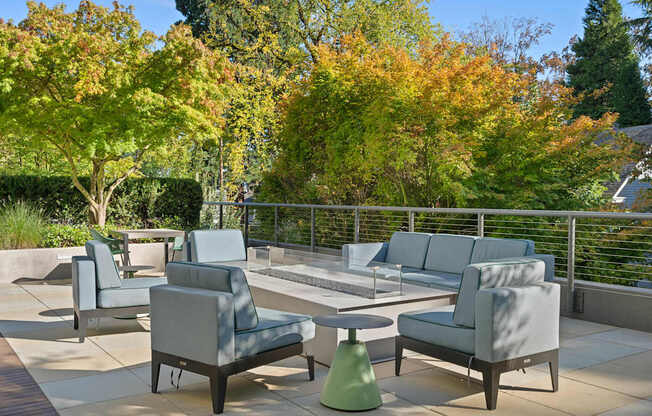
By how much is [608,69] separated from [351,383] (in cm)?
2891

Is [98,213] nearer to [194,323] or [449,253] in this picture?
[449,253]

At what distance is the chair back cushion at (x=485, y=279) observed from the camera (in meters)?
3.96

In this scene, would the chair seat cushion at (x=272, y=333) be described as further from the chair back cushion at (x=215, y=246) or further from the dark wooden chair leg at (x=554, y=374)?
the chair back cushion at (x=215, y=246)

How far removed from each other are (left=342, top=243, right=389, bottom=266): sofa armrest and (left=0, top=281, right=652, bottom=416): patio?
2.26 m

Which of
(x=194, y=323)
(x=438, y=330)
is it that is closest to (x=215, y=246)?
(x=194, y=323)

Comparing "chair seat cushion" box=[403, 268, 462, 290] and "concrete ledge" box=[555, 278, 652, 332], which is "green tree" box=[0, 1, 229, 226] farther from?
"concrete ledge" box=[555, 278, 652, 332]

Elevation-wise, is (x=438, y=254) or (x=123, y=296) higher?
(x=438, y=254)

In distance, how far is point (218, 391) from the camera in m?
3.72

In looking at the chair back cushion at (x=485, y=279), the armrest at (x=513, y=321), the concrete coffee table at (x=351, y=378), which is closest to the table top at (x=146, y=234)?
the concrete coffee table at (x=351, y=378)

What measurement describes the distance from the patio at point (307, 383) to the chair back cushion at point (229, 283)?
0.55m

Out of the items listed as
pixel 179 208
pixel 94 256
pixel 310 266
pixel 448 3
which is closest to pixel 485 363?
pixel 310 266

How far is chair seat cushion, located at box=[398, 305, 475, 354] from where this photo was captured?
157 inches

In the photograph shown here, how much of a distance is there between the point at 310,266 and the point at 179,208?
7.10 m

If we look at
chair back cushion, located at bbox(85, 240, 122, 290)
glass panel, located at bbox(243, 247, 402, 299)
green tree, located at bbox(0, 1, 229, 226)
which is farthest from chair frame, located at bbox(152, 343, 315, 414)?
green tree, located at bbox(0, 1, 229, 226)
